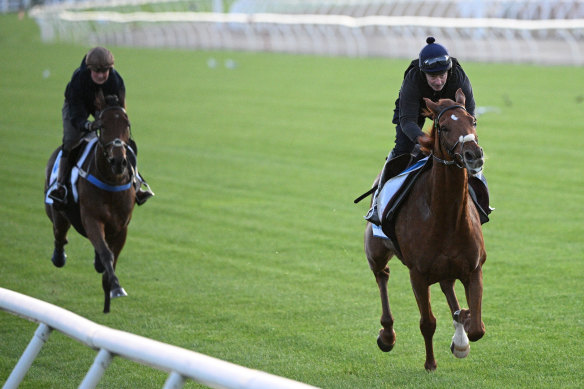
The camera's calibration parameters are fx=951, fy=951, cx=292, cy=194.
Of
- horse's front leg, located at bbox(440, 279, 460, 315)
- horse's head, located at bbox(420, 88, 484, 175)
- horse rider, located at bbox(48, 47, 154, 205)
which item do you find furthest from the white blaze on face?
horse rider, located at bbox(48, 47, 154, 205)

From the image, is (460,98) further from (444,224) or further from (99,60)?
(99,60)

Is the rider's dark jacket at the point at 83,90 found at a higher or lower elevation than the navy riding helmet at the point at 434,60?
lower

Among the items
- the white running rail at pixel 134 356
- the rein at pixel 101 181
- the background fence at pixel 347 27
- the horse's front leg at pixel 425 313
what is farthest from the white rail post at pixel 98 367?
the background fence at pixel 347 27

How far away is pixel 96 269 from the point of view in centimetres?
848

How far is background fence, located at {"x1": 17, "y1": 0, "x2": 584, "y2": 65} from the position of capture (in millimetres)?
27844

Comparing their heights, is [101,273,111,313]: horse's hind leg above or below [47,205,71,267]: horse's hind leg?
above

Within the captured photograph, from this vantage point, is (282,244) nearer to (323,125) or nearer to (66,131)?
(66,131)

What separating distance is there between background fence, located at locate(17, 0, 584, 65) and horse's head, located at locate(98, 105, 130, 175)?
67.2 ft

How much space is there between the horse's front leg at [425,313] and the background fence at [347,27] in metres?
21.3

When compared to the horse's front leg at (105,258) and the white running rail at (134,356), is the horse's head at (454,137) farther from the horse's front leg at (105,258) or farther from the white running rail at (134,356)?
the horse's front leg at (105,258)

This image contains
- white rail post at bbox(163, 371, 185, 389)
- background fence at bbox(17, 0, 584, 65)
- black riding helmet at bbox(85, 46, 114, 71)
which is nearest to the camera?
white rail post at bbox(163, 371, 185, 389)

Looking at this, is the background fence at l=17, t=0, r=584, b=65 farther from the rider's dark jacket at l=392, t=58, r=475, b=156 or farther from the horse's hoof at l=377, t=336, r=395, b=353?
the horse's hoof at l=377, t=336, r=395, b=353

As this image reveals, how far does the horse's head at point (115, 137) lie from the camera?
7535 mm

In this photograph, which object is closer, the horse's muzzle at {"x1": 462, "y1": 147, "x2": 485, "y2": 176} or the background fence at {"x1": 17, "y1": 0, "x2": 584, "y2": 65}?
the horse's muzzle at {"x1": 462, "y1": 147, "x2": 485, "y2": 176}
